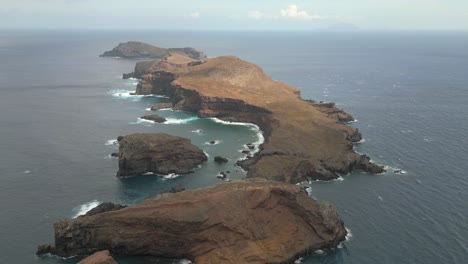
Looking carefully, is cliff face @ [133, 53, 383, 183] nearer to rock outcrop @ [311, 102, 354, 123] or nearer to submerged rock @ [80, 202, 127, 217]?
rock outcrop @ [311, 102, 354, 123]

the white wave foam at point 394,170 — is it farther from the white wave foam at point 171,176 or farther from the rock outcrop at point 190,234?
the white wave foam at point 171,176

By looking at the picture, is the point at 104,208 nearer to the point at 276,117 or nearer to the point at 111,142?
the point at 111,142

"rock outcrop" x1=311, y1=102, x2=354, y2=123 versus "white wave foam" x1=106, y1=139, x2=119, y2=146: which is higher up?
"rock outcrop" x1=311, y1=102, x2=354, y2=123

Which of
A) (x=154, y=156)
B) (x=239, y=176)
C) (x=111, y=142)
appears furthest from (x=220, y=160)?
(x=111, y=142)

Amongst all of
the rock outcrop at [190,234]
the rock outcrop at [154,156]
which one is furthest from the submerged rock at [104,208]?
the rock outcrop at [154,156]

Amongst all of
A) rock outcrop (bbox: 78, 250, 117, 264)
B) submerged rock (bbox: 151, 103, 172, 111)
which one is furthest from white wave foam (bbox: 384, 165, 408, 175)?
submerged rock (bbox: 151, 103, 172, 111)

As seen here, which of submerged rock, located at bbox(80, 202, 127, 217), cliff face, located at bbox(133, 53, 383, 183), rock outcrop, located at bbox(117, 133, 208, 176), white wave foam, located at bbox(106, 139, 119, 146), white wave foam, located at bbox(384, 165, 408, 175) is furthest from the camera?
white wave foam, located at bbox(106, 139, 119, 146)
